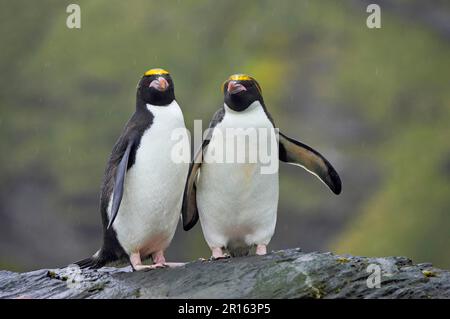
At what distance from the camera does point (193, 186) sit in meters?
5.26

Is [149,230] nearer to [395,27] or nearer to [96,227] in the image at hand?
[96,227]

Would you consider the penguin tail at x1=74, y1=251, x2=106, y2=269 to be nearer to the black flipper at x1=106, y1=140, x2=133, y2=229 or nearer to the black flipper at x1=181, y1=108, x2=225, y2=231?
the black flipper at x1=106, y1=140, x2=133, y2=229

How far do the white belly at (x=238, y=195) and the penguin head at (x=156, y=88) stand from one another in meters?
0.39

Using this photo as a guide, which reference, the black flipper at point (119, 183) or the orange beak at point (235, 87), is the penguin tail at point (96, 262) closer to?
the black flipper at point (119, 183)

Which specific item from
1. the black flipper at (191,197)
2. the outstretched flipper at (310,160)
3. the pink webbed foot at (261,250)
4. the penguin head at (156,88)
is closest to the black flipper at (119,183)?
the penguin head at (156,88)

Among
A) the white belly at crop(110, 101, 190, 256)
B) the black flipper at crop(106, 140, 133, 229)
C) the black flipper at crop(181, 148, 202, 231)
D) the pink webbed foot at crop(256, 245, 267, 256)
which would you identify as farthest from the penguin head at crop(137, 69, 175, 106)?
the pink webbed foot at crop(256, 245, 267, 256)

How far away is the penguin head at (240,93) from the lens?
16.4 feet

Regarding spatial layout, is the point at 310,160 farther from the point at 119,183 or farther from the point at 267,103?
the point at 267,103

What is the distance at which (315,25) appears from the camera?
1853cm

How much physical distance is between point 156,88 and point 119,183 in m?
0.60

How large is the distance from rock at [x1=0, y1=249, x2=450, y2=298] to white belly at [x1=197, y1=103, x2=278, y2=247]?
364 mm

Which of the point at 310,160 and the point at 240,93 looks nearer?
the point at 240,93

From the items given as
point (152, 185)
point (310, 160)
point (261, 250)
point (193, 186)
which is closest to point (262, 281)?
point (261, 250)

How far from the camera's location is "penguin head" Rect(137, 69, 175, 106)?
4.87 meters
